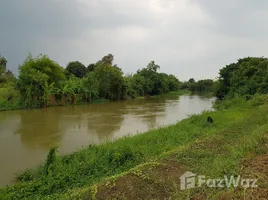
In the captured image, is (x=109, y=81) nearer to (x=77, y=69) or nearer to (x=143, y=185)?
(x=77, y=69)

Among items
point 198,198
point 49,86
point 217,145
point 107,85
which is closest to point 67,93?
point 49,86

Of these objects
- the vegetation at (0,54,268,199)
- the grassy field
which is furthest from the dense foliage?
the grassy field

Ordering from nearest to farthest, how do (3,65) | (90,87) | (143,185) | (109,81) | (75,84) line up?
(143,185) < (75,84) < (90,87) < (109,81) < (3,65)

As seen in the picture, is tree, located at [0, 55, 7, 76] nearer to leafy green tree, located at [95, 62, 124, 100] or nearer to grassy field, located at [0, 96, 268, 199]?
leafy green tree, located at [95, 62, 124, 100]

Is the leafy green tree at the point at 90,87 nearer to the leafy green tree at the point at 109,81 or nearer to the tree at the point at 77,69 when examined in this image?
the leafy green tree at the point at 109,81

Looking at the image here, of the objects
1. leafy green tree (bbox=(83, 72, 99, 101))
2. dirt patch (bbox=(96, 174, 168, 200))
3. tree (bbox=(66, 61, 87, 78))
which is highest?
tree (bbox=(66, 61, 87, 78))

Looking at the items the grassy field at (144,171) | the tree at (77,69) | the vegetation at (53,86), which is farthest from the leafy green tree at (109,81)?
the grassy field at (144,171)

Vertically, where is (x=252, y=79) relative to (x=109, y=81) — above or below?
below

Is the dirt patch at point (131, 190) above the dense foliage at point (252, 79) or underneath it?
underneath

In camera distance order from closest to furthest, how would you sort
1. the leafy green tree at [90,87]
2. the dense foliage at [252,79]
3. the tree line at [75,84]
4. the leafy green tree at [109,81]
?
the dense foliage at [252,79]
the tree line at [75,84]
the leafy green tree at [90,87]
the leafy green tree at [109,81]

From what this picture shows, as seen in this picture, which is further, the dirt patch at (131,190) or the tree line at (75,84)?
the tree line at (75,84)

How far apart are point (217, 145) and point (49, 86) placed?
56.7 feet

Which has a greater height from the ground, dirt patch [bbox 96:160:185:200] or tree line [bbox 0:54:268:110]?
tree line [bbox 0:54:268:110]

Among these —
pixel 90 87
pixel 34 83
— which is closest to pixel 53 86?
pixel 34 83
